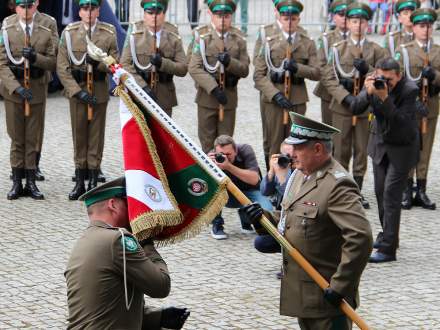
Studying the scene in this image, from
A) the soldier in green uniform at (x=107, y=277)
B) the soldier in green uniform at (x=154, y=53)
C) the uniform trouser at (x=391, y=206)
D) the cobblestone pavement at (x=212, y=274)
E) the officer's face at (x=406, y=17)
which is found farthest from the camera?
the officer's face at (x=406, y=17)

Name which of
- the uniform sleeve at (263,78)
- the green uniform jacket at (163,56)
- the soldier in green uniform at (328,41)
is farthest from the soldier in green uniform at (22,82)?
the soldier in green uniform at (328,41)

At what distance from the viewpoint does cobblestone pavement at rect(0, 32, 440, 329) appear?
8.80 metres

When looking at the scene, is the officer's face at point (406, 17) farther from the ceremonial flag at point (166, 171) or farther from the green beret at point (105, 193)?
the green beret at point (105, 193)

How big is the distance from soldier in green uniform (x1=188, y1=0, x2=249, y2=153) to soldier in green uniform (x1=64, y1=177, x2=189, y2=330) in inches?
280

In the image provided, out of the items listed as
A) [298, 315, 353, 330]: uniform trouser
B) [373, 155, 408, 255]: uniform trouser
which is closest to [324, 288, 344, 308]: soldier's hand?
[298, 315, 353, 330]: uniform trouser

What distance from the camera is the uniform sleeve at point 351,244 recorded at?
6.33 meters

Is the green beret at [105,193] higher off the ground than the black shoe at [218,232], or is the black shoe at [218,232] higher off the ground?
the green beret at [105,193]

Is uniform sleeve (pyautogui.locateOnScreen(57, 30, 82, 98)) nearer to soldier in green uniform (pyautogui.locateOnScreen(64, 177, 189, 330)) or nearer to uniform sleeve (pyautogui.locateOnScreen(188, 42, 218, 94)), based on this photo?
uniform sleeve (pyautogui.locateOnScreen(188, 42, 218, 94))

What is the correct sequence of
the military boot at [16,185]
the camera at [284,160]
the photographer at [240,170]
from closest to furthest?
the camera at [284,160] < the photographer at [240,170] < the military boot at [16,185]

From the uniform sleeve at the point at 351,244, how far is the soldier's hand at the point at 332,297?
2 centimetres

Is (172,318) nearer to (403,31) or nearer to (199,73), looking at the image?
(199,73)

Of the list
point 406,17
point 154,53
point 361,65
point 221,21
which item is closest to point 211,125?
point 154,53

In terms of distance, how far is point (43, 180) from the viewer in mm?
13570

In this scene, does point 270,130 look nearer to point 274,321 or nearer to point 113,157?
point 113,157
